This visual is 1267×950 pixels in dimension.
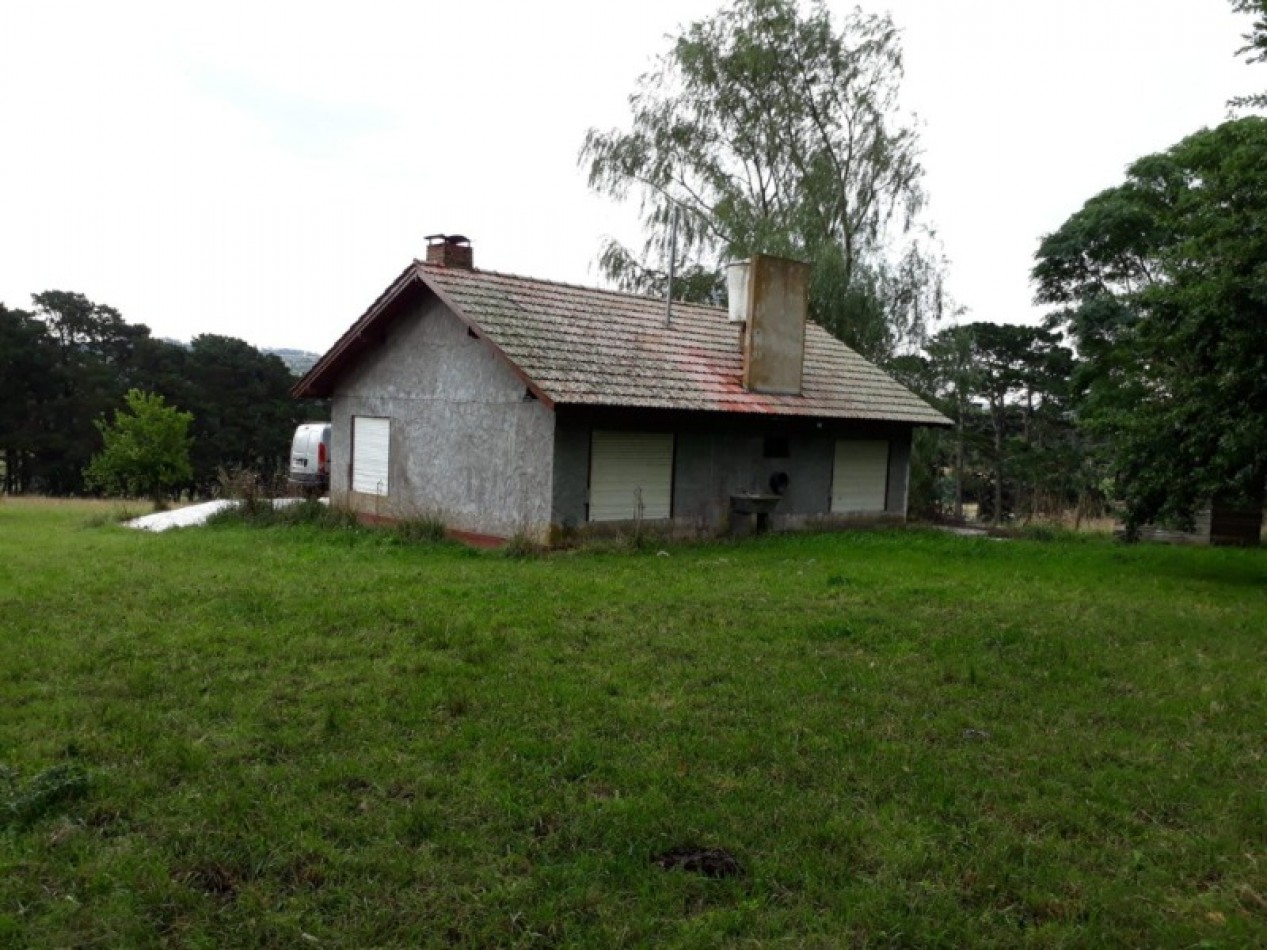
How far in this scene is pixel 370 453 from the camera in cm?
1767

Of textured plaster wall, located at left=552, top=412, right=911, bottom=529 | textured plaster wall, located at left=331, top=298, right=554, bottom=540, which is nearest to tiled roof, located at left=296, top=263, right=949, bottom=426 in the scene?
textured plaster wall, located at left=552, top=412, right=911, bottom=529

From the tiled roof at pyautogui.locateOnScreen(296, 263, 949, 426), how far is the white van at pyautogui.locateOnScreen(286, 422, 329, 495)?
6.01 metres

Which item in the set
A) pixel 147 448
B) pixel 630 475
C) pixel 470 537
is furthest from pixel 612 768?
pixel 147 448

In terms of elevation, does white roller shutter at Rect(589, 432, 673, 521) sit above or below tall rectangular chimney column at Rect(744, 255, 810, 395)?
below

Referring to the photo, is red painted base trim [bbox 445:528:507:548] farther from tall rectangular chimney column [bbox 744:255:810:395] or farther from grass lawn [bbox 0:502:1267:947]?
tall rectangular chimney column [bbox 744:255:810:395]

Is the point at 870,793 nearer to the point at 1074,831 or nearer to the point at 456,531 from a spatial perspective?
the point at 1074,831

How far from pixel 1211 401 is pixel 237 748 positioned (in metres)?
12.8

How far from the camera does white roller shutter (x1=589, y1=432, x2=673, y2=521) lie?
597 inches

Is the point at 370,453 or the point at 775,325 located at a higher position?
the point at 775,325

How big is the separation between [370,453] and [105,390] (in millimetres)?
38460

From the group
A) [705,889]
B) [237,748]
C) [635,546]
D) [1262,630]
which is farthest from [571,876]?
[635,546]

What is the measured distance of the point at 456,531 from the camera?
52.2 ft

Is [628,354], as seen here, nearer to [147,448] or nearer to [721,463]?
[721,463]

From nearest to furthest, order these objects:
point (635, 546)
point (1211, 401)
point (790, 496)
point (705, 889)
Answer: point (705, 889) < point (1211, 401) < point (635, 546) < point (790, 496)
